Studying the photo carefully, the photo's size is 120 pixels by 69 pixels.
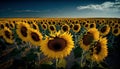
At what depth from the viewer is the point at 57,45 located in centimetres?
509

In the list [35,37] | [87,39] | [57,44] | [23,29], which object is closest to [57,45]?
[57,44]

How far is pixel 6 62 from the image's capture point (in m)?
8.84

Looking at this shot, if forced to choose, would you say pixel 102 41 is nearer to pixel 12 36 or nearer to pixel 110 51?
pixel 12 36

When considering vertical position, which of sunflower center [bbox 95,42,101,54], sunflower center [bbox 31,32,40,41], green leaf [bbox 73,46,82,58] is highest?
sunflower center [bbox 31,32,40,41]

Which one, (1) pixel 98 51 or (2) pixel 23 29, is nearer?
(1) pixel 98 51

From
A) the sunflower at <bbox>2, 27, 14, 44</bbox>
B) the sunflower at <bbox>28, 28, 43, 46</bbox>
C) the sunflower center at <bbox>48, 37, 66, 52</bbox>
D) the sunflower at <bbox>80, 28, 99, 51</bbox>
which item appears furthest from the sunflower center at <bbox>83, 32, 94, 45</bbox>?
the sunflower at <bbox>2, 27, 14, 44</bbox>

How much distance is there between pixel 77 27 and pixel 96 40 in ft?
33.6

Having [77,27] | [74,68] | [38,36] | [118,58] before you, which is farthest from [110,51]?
[74,68]

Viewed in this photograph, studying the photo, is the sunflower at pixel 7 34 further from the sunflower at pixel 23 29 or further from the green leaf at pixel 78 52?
the green leaf at pixel 78 52

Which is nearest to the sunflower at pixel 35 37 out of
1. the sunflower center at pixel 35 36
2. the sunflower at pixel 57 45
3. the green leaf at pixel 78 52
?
the sunflower center at pixel 35 36

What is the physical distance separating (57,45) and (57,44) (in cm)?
4

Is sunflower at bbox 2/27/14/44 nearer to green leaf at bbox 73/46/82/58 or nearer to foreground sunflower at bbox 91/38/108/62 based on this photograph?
green leaf at bbox 73/46/82/58

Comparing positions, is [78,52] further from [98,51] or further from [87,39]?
[98,51]

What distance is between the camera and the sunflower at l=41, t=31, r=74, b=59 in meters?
5.08
